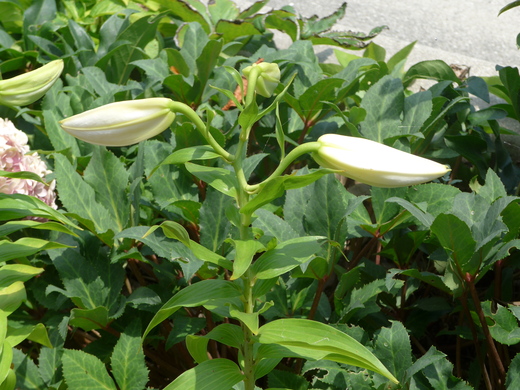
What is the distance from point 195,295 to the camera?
0.78 meters

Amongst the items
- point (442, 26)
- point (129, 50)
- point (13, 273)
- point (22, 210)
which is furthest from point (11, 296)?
point (442, 26)

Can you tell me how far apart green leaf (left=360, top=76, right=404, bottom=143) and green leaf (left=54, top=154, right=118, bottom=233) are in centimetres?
56

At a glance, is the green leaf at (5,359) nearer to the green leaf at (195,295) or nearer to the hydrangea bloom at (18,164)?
the green leaf at (195,295)

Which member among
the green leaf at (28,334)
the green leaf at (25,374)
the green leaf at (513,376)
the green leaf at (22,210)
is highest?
the green leaf at (22,210)

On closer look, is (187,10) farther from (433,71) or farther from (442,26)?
(442,26)

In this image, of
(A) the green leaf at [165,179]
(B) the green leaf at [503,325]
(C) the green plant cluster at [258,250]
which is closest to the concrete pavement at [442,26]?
(C) the green plant cluster at [258,250]

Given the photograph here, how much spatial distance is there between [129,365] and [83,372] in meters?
0.08

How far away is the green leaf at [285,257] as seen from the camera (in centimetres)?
81

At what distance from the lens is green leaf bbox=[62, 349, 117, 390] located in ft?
3.34

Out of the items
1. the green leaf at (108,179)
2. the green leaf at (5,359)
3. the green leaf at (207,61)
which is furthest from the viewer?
the green leaf at (207,61)

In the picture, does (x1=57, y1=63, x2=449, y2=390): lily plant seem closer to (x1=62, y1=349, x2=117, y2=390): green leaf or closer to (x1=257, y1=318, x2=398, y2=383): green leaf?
(x1=257, y1=318, x2=398, y2=383): green leaf

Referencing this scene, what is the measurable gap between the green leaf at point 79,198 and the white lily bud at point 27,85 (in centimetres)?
23

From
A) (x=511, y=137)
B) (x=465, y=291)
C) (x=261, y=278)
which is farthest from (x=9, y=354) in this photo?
(x=511, y=137)

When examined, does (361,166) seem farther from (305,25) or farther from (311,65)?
(305,25)
